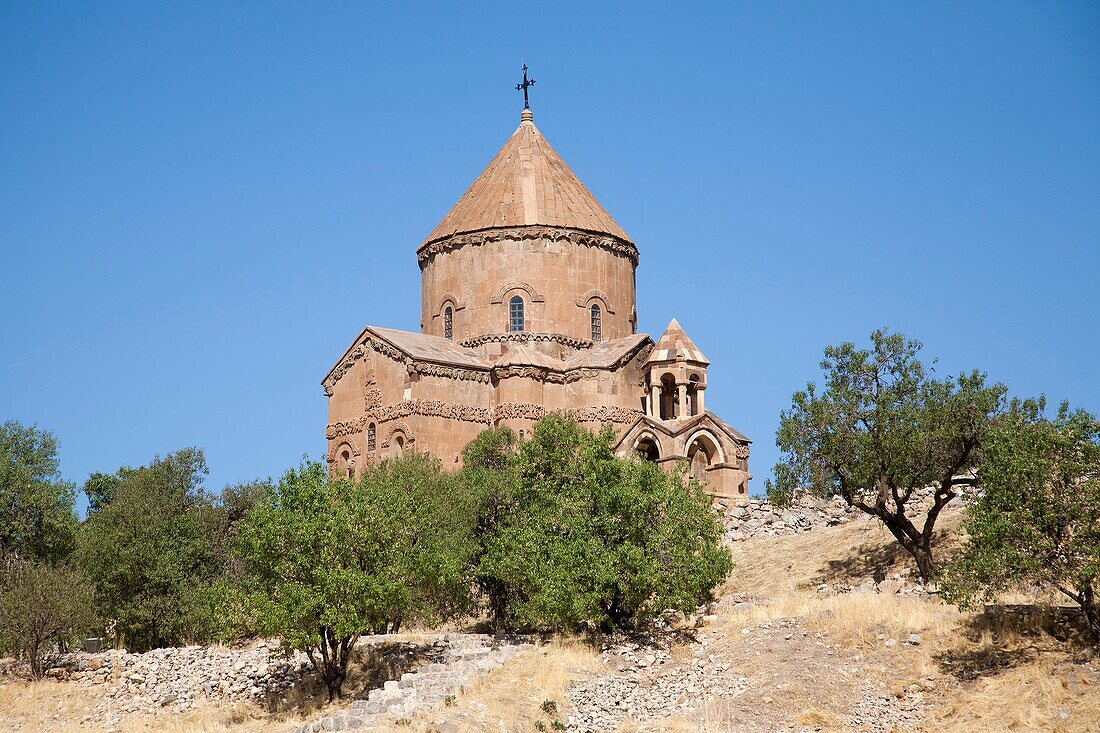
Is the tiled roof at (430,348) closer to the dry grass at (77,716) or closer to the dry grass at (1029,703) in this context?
the dry grass at (77,716)

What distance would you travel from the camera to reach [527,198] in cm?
5350

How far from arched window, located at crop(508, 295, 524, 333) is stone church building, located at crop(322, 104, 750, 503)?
0.04 m

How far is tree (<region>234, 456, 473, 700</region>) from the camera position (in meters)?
30.9

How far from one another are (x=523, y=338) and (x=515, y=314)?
109 cm

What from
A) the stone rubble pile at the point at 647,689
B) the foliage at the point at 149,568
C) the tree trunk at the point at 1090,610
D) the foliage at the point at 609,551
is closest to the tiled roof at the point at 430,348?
the foliage at the point at 149,568

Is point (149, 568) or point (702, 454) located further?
point (702, 454)

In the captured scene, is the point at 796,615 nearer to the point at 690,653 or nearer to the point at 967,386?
the point at 690,653

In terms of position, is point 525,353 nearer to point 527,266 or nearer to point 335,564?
point 527,266

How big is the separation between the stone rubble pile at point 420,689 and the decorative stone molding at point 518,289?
67.7 feet

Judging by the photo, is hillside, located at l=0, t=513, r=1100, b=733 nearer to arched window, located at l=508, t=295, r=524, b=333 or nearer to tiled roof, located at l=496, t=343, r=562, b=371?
tiled roof, located at l=496, t=343, r=562, b=371

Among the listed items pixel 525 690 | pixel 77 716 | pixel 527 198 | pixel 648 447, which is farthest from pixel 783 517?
pixel 77 716

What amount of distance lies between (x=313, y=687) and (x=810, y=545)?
53.0 ft

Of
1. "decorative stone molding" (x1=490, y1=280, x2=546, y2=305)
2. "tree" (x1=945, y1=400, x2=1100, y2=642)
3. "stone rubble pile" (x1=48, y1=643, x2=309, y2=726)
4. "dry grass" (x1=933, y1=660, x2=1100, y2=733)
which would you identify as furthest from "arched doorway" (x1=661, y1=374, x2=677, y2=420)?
"dry grass" (x1=933, y1=660, x2=1100, y2=733)

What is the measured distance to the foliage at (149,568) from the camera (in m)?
39.9
